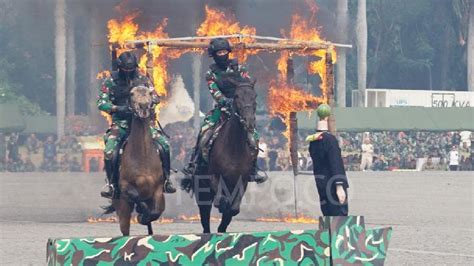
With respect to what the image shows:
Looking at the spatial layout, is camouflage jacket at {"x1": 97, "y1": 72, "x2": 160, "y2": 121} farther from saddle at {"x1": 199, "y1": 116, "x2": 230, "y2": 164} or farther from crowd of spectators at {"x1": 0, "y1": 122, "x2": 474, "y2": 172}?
crowd of spectators at {"x1": 0, "y1": 122, "x2": 474, "y2": 172}

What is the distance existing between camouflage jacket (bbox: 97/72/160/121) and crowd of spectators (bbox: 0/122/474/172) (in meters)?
28.1

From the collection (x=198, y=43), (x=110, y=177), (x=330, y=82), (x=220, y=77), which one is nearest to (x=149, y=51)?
→ (x=198, y=43)

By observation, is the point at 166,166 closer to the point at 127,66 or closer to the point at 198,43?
the point at 127,66

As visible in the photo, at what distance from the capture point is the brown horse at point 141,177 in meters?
17.5

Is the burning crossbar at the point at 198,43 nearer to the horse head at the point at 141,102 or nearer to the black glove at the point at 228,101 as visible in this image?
the black glove at the point at 228,101

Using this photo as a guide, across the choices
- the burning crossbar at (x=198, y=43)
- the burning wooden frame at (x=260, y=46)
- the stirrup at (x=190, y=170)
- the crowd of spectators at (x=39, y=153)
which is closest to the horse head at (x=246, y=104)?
the stirrup at (x=190, y=170)

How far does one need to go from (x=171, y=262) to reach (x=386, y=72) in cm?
8245

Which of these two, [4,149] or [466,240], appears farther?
[4,149]

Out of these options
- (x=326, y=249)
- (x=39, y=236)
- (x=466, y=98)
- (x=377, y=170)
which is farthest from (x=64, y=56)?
(x=326, y=249)

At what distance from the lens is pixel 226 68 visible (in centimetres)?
1964

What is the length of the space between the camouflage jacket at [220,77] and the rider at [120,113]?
3.99 feet

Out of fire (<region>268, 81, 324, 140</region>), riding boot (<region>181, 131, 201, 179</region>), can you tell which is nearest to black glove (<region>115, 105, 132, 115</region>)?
riding boot (<region>181, 131, 201, 179</region>)

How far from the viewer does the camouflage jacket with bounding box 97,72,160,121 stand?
18.4 metres

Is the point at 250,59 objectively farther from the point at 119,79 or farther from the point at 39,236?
the point at 119,79
